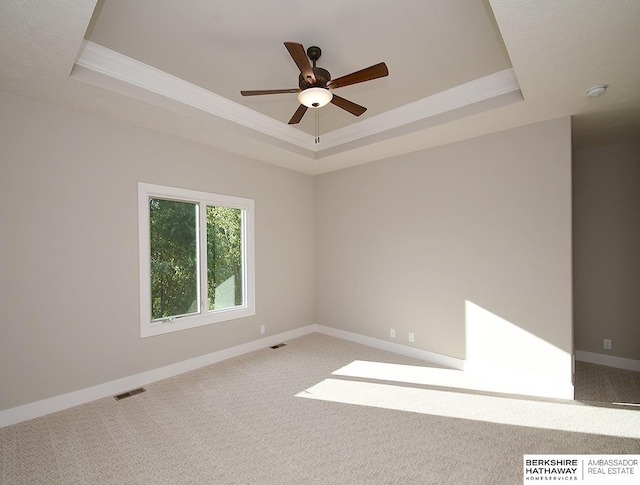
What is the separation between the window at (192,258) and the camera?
3355 mm

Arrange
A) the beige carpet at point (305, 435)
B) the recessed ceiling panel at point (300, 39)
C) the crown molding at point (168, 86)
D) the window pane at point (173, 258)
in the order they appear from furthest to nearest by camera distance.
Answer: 1. the window pane at point (173, 258)
2. the crown molding at point (168, 86)
3. the recessed ceiling panel at point (300, 39)
4. the beige carpet at point (305, 435)

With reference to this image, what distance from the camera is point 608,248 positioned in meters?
3.81

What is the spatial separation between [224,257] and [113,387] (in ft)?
6.07

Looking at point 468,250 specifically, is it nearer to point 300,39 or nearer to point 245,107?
point 300,39

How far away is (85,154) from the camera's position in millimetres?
2908

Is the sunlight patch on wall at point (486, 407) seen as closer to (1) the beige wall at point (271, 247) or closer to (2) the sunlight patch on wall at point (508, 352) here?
(2) the sunlight patch on wall at point (508, 352)

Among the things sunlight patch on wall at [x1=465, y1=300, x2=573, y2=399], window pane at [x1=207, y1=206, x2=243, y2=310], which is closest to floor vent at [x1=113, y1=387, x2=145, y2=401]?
window pane at [x1=207, y1=206, x2=243, y2=310]

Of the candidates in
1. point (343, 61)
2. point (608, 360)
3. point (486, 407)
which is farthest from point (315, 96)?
point (608, 360)

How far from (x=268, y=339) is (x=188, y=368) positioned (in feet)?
3.98

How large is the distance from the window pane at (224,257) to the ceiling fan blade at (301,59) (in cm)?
233

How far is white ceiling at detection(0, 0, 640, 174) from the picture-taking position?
1845mm

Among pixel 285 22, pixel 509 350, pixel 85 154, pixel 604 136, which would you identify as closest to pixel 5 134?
pixel 85 154

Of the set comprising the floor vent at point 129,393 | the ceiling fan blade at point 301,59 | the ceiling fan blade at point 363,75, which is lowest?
the floor vent at point 129,393

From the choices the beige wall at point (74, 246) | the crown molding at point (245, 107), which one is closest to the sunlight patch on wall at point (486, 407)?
the beige wall at point (74, 246)
